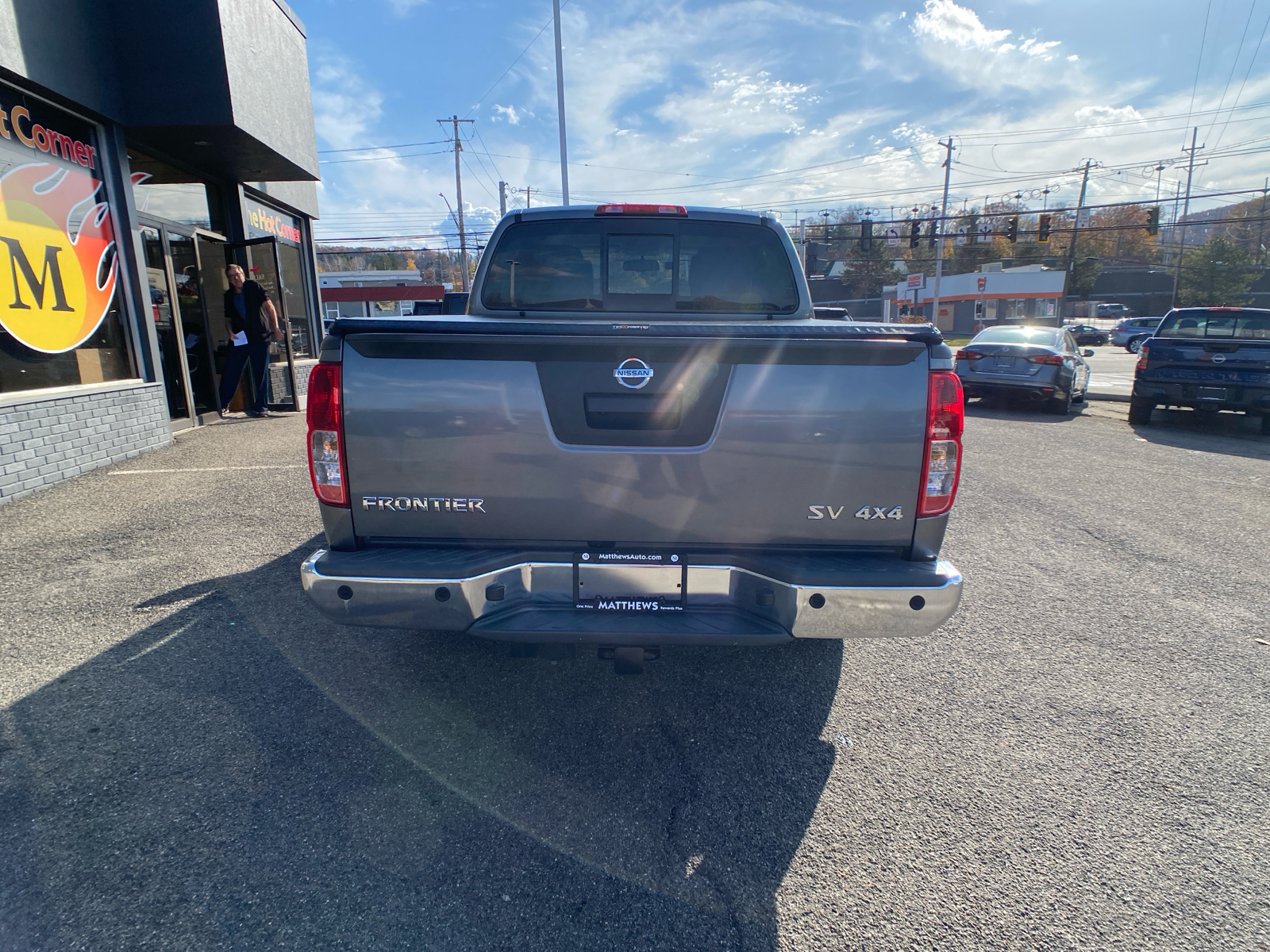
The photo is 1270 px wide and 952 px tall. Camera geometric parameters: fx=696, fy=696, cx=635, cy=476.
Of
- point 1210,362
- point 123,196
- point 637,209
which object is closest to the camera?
point 637,209

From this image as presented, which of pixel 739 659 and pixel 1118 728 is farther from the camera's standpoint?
pixel 739 659

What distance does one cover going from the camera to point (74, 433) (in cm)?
680

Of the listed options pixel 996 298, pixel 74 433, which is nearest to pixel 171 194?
pixel 74 433

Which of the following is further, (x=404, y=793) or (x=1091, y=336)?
(x=1091, y=336)

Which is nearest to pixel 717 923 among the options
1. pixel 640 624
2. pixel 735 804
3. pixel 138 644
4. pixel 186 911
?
pixel 735 804

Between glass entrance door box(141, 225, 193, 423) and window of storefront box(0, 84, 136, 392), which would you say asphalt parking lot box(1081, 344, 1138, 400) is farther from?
window of storefront box(0, 84, 136, 392)

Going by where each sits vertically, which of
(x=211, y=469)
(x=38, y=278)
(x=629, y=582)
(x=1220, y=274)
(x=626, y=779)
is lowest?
(x=626, y=779)

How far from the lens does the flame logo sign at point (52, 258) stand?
634 centimetres

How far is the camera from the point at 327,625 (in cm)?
375

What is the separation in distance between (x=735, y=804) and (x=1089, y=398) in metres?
15.8

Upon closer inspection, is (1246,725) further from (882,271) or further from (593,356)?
(882,271)

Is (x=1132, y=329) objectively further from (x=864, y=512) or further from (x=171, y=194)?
(x=864, y=512)

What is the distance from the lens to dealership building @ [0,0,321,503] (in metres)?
6.37

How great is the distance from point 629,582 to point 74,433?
702 cm
